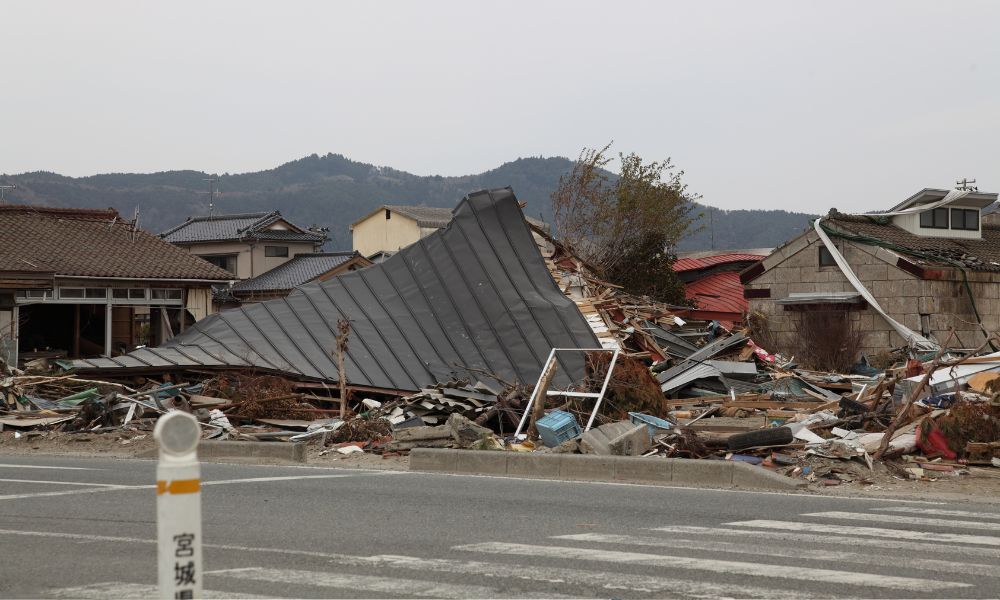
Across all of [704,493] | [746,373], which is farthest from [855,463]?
[746,373]

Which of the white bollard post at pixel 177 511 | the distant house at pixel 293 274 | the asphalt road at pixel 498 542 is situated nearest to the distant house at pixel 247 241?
the distant house at pixel 293 274

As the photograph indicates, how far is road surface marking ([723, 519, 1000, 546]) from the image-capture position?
326 inches

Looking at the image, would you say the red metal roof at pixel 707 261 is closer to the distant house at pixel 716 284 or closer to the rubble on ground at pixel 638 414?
the distant house at pixel 716 284

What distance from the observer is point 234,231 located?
235ft

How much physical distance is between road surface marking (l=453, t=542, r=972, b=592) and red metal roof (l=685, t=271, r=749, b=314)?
146 feet

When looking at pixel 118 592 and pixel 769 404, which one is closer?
pixel 118 592

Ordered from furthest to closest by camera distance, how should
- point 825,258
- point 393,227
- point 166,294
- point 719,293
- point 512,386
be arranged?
point 393,227, point 719,293, point 166,294, point 825,258, point 512,386

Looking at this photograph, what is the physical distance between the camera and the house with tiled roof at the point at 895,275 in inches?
1371

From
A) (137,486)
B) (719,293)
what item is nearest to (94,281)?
(137,486)

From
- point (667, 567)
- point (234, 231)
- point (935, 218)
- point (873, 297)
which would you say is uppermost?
point (234, 231)

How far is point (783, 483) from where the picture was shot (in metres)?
12.2

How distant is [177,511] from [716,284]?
189 ft

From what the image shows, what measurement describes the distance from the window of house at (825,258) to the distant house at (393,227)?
46608 mm

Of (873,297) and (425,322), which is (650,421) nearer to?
(425,322)
